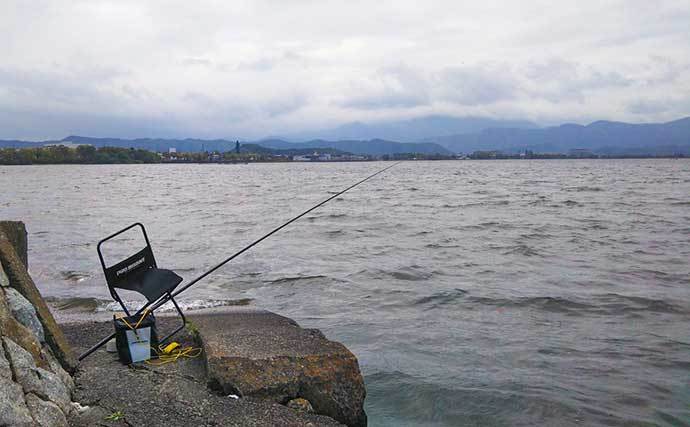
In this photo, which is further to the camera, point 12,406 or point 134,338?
point 134,338

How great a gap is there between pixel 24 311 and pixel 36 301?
454 mm

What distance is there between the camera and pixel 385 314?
877 centimetres

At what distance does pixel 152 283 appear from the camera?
515 centimetres

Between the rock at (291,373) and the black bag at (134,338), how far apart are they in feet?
1.71

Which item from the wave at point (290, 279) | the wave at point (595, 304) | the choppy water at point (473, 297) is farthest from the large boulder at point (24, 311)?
the wave at point (595, 304)

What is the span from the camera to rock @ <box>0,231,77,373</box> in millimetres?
4441

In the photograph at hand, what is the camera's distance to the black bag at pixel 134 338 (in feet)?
16.1

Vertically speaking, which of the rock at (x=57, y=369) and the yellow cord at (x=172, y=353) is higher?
the rock at (x=57, y=369)

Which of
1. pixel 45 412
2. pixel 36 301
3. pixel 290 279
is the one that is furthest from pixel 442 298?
pixel 45 412

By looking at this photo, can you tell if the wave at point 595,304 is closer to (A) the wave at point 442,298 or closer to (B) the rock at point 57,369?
(A) the wave at point 442,298

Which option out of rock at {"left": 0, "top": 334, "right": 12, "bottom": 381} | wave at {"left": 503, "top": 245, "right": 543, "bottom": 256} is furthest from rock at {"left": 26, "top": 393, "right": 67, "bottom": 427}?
wave at {"left": 503, "top": 245, "right": 543, "bottom": 256}

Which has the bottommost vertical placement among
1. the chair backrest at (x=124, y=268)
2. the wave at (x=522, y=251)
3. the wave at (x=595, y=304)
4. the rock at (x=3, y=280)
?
the wave at (x=522, y=251)

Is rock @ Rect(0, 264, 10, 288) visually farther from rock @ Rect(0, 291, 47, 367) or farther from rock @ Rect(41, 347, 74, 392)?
rock @ Rect(41, 347, 74, 392)

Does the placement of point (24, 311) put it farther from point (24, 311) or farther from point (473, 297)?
point (473, 297)
